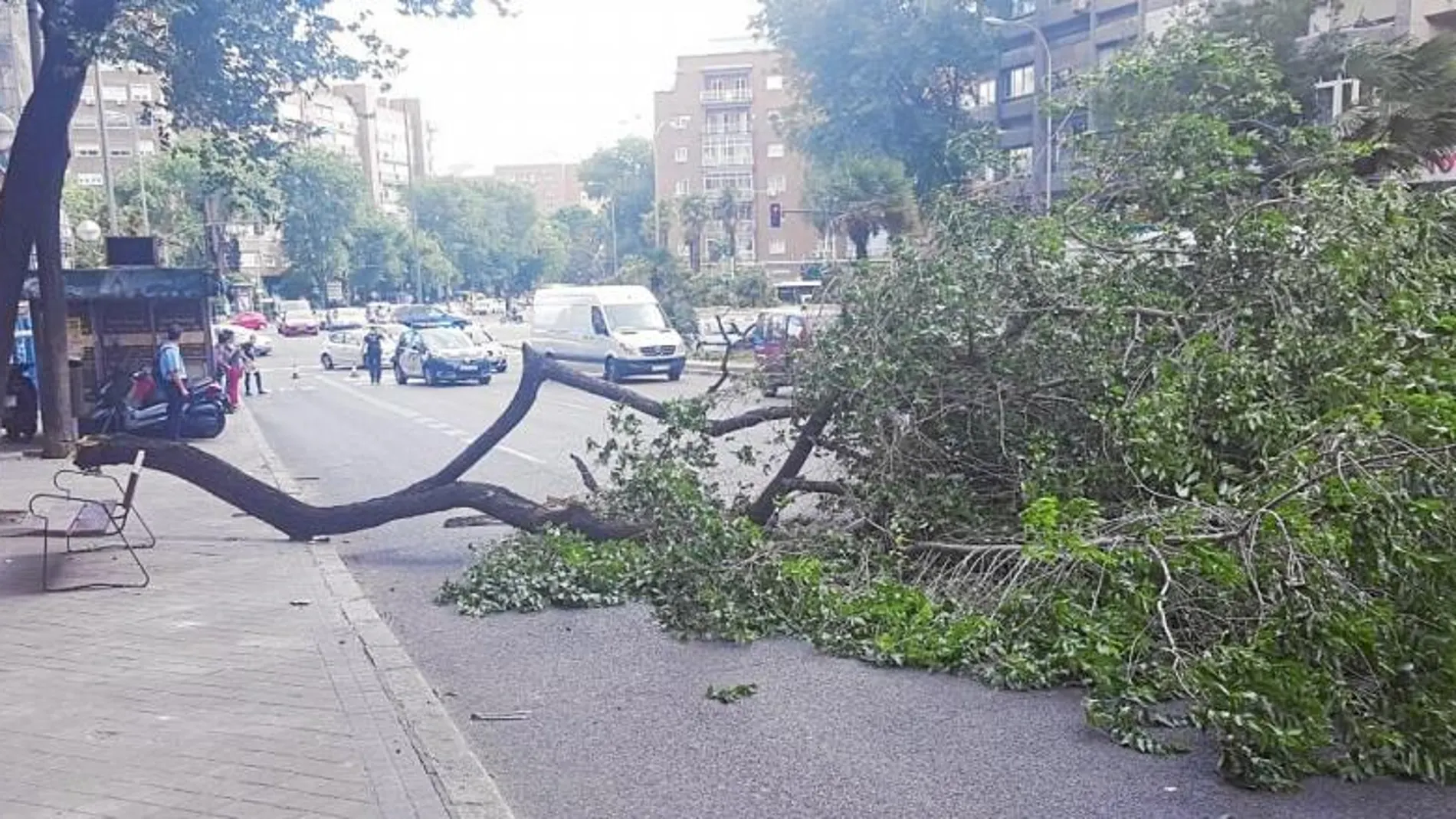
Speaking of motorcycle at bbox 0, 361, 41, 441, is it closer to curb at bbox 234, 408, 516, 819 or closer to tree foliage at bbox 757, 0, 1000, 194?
curb at bbox 234, 408, 516, 819

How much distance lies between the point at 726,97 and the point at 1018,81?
43339 millimetres

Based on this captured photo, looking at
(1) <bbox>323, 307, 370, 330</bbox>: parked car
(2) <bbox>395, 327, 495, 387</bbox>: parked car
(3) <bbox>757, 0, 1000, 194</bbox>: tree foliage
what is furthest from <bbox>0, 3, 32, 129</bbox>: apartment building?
(3) <bbox>757, 0, 1000, 194</bbox>: tree foliage

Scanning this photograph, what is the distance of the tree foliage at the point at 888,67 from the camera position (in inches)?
1526

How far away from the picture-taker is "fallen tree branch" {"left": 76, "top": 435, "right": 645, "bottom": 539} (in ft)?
32.9

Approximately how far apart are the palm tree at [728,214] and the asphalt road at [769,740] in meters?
68.5

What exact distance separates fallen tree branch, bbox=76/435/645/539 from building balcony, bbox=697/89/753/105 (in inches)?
3250

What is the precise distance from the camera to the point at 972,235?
9.21 metres

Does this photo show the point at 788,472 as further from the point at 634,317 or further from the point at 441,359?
the point at 441,359


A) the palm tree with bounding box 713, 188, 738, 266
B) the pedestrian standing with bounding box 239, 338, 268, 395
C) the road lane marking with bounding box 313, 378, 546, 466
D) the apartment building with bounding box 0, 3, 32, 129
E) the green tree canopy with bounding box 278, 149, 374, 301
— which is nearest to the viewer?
the road lane marking with bounding box 313, 378, 546, 466

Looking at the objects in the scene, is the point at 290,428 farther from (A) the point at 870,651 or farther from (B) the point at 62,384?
(A) the point at 870,651

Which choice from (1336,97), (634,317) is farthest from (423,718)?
(634,317)

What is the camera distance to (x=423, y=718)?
19.4 ft

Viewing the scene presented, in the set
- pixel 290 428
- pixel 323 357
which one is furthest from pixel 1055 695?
pixel 323 357

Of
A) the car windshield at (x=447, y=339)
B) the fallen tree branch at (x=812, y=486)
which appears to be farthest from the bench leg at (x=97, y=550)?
the car windshield at (x=447, y=339)
